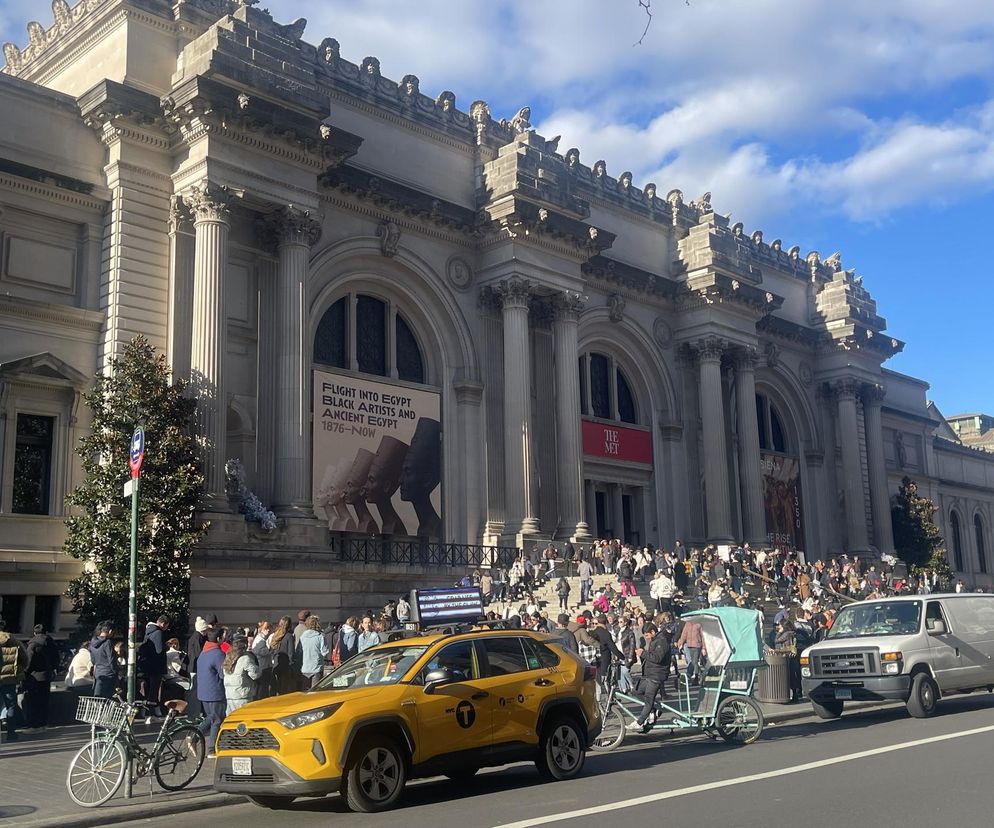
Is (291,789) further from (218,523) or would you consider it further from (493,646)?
(218,523)

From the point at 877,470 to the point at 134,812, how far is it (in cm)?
4761

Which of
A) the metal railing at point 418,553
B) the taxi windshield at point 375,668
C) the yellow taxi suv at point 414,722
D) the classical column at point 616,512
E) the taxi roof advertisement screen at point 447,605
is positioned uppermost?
the classical column at point 616,512

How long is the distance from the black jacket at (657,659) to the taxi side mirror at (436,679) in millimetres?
5117

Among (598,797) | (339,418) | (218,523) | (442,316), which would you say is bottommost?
(598,797)

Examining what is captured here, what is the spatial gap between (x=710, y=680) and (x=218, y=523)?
554 inches

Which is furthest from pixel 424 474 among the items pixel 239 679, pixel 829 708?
pixel 239 679

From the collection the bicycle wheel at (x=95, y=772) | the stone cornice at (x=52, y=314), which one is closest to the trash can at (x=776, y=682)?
the bicycle wheel at (x=95, y=772)

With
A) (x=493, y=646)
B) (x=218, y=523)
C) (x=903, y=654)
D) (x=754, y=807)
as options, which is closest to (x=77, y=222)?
(x=218, y=523)

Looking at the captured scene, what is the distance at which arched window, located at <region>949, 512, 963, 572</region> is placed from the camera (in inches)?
2611

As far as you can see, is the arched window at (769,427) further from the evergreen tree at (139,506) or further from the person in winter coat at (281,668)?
the person in winter coat at (281,668)

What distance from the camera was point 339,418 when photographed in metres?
32.7

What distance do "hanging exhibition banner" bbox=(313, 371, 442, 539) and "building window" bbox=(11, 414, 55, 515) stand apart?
757 centimetres

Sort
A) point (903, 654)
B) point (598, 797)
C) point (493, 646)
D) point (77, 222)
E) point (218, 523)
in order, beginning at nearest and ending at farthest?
point (598, 797)
point (493, 646)
point (903, 654)
point (218, 523)
point (77, 222)

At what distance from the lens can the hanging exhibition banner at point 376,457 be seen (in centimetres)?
3216
